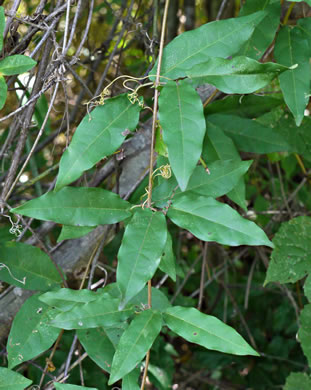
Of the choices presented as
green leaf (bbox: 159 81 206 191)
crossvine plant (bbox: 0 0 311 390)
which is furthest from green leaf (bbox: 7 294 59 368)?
green leaf (bbox: 159 81 206 191)

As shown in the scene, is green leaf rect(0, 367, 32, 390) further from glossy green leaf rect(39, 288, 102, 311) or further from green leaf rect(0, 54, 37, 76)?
green leaf rect(0, 54, 37, 76)

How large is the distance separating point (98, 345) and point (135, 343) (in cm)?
28

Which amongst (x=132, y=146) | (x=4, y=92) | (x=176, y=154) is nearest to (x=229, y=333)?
(x=176, y=154)

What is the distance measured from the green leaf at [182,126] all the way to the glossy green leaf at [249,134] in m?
0.33

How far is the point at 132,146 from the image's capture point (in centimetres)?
141

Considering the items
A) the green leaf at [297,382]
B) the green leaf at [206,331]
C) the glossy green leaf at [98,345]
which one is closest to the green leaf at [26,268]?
the glossy green leaf at [98,345]

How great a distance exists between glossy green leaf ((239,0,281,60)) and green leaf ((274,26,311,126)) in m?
0.04

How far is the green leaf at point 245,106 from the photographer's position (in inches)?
45.9

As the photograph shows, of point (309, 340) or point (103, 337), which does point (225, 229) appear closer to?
point (103, 337)

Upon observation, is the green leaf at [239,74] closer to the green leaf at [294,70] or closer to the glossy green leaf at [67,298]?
the green leaf at [294,70]

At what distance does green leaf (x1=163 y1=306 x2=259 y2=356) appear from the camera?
80 centimetres

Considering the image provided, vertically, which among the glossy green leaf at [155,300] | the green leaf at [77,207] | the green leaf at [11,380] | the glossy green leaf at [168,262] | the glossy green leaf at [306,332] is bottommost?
the glossy green leaf at [306,332]

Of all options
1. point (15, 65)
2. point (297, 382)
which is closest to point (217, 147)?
point (15, 65)

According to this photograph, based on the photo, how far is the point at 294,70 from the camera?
1.00 meters
